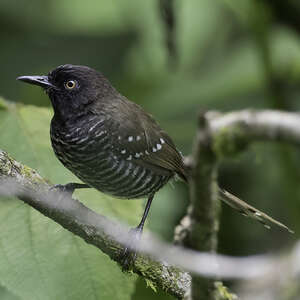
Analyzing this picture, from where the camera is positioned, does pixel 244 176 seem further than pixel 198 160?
Yes

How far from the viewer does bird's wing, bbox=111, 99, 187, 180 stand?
422 cm

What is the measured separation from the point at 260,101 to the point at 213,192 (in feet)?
13.7

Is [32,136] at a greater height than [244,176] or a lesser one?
greater

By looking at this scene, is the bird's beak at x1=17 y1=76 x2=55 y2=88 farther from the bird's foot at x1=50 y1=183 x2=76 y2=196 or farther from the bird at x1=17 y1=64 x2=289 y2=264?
the bird's foot at x1=50 y1=183 x2=76 y2=196

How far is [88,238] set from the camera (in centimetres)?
315

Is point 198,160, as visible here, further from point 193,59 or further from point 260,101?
point 193,59

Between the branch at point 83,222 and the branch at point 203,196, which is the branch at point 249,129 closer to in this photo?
the branch at point 203,196

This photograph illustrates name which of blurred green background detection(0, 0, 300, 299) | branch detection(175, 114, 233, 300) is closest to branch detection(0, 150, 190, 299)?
branch detection(175, 114, 233, 300)

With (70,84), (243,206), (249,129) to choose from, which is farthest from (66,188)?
(249,129)

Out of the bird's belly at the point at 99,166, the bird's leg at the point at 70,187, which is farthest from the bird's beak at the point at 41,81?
the bird's leg at the point at 70,187

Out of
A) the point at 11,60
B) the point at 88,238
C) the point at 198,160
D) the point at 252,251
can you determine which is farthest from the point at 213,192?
the point at 11,60

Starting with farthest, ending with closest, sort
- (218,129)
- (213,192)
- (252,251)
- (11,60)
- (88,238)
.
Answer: (11,60), (252,251), (88,238), (213,192), (218,129)

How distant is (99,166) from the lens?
4.09 meters

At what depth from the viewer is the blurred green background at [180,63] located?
5.51 m
